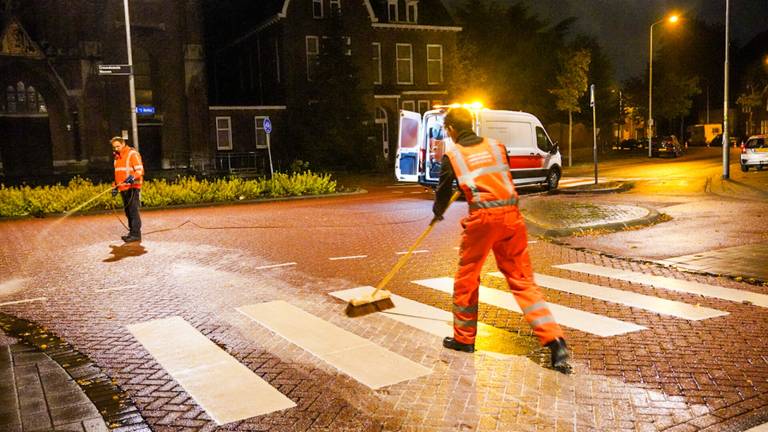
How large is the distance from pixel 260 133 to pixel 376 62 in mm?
8922

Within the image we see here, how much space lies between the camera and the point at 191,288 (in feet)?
27.5

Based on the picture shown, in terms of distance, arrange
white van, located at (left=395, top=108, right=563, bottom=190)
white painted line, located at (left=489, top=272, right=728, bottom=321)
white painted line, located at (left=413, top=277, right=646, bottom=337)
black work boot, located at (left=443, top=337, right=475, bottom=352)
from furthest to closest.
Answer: white van, located at (left=395, top=108, right=563, bottom=190)
white painted line, located at (left=489, top=272, right=728, bottom=321)
white painted line, located at (left=413, top=277, right=646, bottom=337)
black work boot, located at (left=443, top=337, right=475, bottom=352)

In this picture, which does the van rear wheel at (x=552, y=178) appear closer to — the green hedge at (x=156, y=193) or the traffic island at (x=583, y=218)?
the traffic island at (x=583, y=218)

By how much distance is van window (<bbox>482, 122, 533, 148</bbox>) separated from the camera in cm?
1956

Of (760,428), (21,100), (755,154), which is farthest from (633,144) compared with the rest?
(760,428)

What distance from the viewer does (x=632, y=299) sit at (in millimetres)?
7270

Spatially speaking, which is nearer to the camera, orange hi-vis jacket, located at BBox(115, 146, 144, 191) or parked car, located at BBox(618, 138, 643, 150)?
orange hi-vis jacket, located at BBox(115, 146, 144, 191)

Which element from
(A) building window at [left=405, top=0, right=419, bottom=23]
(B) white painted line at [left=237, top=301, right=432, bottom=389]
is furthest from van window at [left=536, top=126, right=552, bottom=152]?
(A) building window at [left=405, top=0, right=419, bottom=23]

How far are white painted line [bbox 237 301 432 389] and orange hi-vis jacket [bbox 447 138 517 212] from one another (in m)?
1.37

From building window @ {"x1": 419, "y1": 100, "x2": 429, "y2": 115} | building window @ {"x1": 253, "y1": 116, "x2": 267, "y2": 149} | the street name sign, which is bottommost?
building window @ {"x1": 253, "y1": 116, "x2": 267, "y2": 149}

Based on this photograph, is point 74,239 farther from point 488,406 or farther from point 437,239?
point 488,406

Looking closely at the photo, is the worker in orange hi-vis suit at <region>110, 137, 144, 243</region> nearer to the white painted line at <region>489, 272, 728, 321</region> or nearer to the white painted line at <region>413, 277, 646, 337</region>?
the white painted line at <region>413, 277, 646, 337</region>

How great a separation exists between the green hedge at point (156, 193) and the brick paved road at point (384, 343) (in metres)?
6.65

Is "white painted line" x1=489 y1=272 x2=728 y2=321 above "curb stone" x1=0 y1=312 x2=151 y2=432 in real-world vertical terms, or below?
below
